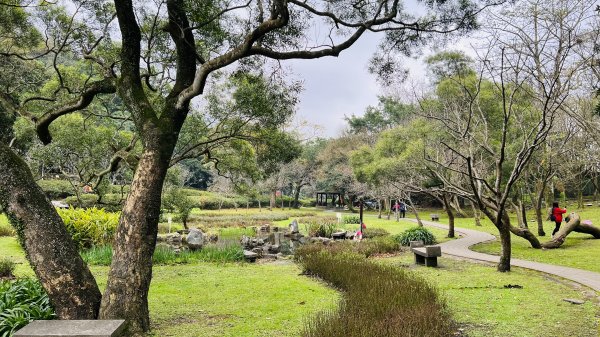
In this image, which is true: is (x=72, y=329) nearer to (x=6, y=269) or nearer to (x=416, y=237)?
(x=6, y=269)

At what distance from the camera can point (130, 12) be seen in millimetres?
5762

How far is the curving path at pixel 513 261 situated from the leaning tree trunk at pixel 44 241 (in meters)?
8.17

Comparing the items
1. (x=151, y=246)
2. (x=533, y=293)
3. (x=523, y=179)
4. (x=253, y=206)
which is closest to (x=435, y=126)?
(x=523, y=179)

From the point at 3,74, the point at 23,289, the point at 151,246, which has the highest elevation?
the point at 3,74

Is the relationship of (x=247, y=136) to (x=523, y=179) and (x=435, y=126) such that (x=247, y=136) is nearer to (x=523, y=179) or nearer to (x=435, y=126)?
(x=435, y=126)

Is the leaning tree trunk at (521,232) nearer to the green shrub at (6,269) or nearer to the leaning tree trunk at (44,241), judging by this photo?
the leaning tree trunk at (44,241)

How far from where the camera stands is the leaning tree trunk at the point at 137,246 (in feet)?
16.4

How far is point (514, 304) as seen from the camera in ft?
21.9

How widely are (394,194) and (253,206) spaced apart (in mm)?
22034

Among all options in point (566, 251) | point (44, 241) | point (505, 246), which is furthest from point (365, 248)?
point (44, 241)

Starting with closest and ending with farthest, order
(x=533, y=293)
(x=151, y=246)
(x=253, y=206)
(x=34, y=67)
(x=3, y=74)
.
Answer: (x=151, y=246) → (x=533, y=293) → (x=3, y=74) → (x=34, y=67) → (x=253, y=206)

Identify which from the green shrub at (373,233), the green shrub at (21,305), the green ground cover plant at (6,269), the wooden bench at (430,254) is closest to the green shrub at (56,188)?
the green shrub at (373,233)

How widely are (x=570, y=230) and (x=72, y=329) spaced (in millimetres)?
14108

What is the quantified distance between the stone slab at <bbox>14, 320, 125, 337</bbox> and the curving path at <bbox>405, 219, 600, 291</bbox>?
25.5 feet
